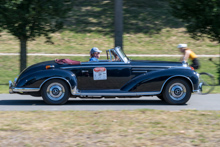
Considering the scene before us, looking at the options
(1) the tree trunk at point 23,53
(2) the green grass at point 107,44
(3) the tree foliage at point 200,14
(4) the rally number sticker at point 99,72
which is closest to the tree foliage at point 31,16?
(1) the tree trunk at point 23,53

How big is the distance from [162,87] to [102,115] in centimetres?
229

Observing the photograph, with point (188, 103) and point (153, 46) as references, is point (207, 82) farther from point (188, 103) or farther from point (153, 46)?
point (153, 46)

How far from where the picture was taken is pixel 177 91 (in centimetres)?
923

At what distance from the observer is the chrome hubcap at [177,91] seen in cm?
920

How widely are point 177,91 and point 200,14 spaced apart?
6.27 metres

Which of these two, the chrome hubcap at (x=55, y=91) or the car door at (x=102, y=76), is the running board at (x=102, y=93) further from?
the chrome hubcap at (x=55, y=91)

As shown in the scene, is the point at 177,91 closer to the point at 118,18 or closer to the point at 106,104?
the point at 106,104

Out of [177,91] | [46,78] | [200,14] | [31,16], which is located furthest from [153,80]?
[31,16]

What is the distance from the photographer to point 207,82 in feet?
37.0

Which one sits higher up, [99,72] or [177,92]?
[99,72]

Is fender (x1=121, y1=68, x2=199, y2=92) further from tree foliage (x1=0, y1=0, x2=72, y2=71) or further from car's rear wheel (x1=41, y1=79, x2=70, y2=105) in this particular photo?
tree foliage (x1=0, y1=0, x2=72, y2=71)

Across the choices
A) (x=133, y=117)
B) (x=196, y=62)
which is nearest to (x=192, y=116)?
(x=133, y=117)

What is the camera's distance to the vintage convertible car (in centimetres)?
908

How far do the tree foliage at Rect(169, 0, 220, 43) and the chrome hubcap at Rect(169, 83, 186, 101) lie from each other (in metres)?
5.66
